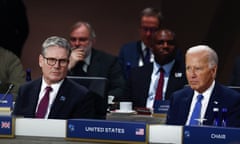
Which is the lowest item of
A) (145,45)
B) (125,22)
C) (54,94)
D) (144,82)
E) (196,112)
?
(196,112)

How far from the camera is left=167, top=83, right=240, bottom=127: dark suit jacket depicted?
14.6ft

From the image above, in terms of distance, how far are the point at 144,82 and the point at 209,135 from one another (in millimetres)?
2558

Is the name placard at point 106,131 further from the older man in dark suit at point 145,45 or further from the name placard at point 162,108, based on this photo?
the older man in dark suit at point 145,45

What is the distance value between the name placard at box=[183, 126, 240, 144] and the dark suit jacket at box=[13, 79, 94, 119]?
1236 millimetres

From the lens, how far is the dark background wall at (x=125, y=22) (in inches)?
329

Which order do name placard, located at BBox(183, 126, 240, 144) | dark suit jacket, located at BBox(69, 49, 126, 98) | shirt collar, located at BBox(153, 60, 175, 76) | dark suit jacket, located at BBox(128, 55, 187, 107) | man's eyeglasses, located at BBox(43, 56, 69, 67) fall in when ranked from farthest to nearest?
dark suit jacket, located at BBox(69, 49, 126, 98) < shirt collar, located at BBox(153, 60, 175, 76) < dark suit jacket, located at BBox(128, 55, 187, 107) < man's eyeglasses, located at BBox(43, 56, 69, 67) < name placard, located at BBox(183, 126, 240, 144)

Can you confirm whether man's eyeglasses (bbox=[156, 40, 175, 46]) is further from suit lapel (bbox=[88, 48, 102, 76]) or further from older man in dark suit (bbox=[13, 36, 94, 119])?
older man in dark suit (bbox=[13, 36, 94, 119])

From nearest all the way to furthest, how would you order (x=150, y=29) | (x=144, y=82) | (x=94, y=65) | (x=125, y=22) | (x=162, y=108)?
(x=162, y=108) < (x=144, y=82) < (x=94, y=65) < (x=150, y=29) < (x=125, y=22)

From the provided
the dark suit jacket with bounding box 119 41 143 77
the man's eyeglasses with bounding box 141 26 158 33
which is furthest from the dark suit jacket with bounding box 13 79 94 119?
the man's eyeglasses with bounding box 141 26 158 33

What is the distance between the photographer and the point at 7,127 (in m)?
3.75

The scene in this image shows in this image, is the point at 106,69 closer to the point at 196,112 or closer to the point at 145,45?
the point at 145,45

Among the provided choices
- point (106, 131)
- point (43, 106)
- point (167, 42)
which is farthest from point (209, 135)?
point (167, 42)

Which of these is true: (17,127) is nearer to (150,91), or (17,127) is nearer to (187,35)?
(150,91)

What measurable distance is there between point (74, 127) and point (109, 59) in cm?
278
